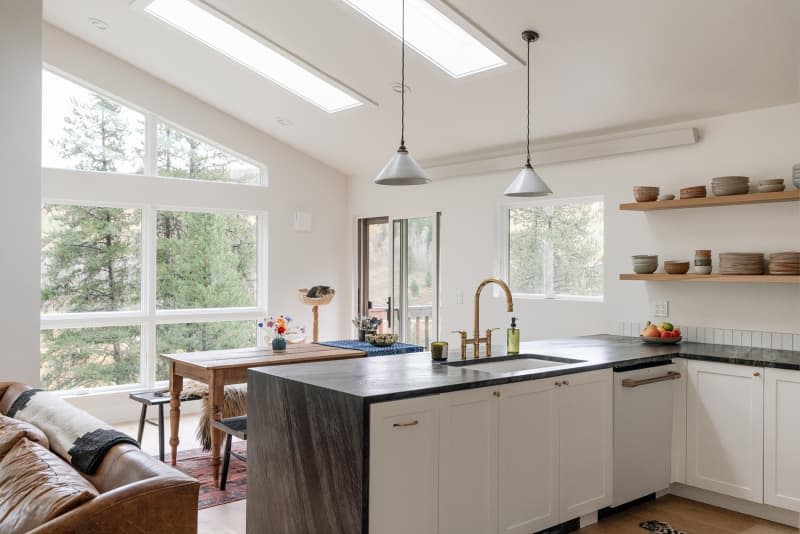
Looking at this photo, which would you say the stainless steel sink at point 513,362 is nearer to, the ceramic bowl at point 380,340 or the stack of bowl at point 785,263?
the stack of bowl at point 785,263

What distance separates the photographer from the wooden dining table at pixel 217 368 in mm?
4184

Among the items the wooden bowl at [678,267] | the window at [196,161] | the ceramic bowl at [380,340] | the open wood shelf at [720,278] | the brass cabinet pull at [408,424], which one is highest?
the window at [196,161]

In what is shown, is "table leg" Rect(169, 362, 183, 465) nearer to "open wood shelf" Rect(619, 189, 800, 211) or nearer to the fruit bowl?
the fruit bowl

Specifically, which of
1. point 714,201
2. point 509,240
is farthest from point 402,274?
point 714,201

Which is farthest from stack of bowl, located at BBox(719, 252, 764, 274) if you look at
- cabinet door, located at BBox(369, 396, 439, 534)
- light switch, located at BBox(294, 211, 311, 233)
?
light switch, located at BBox(294, 211, 311, 233)

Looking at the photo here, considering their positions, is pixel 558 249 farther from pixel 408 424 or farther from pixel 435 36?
pixel 408 424

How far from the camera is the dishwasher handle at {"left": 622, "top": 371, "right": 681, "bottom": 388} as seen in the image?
139 inches

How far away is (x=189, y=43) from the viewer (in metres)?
5.20

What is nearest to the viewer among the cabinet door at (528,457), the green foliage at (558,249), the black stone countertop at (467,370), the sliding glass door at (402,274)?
the black stone countertop at (467,370)

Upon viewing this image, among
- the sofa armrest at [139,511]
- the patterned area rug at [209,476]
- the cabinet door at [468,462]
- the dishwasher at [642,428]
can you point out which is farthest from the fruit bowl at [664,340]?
the sofa armrest at [139,511]

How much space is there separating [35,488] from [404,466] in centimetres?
124

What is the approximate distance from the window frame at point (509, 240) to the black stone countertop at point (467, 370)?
0.75 meters

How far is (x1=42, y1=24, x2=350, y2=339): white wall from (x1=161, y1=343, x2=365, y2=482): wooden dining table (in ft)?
6.53

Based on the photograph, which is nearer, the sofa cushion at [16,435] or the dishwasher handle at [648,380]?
the sofa cushion at [16,435]
